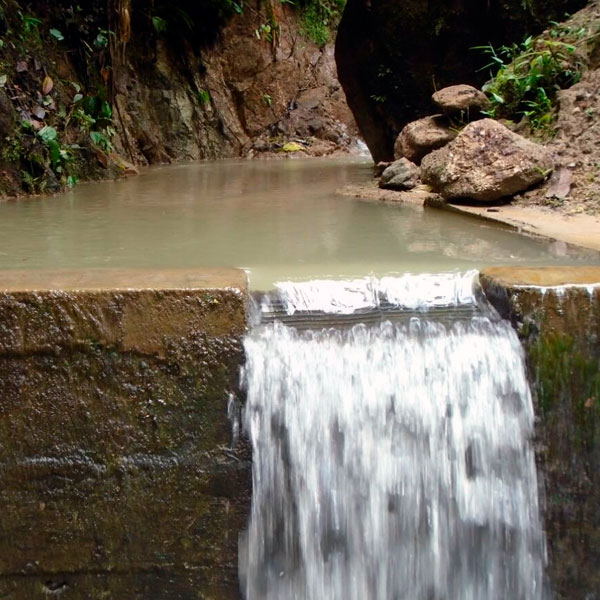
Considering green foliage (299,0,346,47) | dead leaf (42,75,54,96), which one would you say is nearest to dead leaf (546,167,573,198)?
dead leaf (42,75,54,96)

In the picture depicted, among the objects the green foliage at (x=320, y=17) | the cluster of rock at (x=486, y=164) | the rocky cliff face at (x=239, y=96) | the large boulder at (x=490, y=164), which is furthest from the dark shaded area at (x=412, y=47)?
the green foliage at (x=320, y=17)

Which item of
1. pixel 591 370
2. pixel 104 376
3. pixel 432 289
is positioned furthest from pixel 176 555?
pixel 591 370

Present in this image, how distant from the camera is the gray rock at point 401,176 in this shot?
5.89 meters

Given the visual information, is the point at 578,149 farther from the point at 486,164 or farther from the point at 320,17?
the point at 320,17

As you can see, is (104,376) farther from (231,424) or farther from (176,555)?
(176,555)

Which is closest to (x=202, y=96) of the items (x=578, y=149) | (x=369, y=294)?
(x=578, y=149)

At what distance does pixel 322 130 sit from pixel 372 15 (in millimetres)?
7654

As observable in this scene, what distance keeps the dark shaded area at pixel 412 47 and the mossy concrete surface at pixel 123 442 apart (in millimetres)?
5586

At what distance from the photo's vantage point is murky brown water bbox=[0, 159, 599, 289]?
3.03m

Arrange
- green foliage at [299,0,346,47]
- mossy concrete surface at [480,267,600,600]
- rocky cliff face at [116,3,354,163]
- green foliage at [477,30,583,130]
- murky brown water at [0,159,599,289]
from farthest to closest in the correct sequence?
1. green foliage at [299,0,346,47]
2. rocky cliff face at [116,3,354,163]
3. green foliage at [477,30,583,130]
4. murky brown water at [0,159,599,289]
5. mossy concrete surface at [480,267,600,600]

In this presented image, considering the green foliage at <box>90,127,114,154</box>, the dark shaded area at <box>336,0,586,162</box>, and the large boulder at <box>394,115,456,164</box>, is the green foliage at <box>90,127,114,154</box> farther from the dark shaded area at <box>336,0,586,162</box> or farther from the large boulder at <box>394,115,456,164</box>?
the large boulder at <box>394,115,456,164</box>

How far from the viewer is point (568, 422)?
2523mm

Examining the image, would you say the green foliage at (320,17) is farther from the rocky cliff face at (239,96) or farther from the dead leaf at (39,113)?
the dead leaf at (39,113)

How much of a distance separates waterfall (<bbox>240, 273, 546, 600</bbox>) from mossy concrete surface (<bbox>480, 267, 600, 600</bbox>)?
56mm
